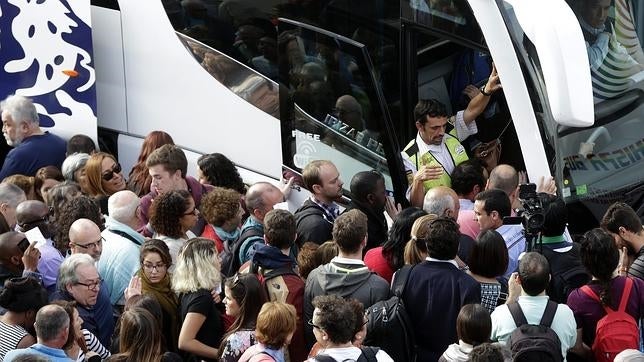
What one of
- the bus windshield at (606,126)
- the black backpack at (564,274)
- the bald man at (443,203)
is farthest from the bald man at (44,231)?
the bus windshield at (606,126)

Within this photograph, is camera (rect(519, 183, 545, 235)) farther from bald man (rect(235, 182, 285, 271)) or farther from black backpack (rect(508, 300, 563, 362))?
bald man (rect(235, 182, 285, 271))

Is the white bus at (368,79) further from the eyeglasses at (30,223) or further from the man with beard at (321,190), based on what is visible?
the eyeglasses at (30,223)

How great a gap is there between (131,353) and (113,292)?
150 cm

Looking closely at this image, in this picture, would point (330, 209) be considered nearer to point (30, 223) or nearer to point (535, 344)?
point (30, 223)

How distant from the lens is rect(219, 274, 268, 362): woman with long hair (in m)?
8.11

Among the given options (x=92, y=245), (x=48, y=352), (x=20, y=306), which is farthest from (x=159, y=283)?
(x=48, y=352)

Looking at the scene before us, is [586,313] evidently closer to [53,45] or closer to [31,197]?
[31,197]

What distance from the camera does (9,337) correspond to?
828 centimetres

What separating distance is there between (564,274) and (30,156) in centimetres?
474

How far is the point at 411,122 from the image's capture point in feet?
35.2

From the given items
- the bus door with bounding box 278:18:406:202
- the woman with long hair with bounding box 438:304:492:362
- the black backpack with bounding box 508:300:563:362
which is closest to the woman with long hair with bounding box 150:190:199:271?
the bus door with bounding box 278:18:406:202

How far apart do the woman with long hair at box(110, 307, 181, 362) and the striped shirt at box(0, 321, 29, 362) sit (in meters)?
0.62

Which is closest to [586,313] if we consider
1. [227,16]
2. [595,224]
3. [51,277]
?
[595,224]

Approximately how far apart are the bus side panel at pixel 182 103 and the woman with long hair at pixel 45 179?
3.82ft
